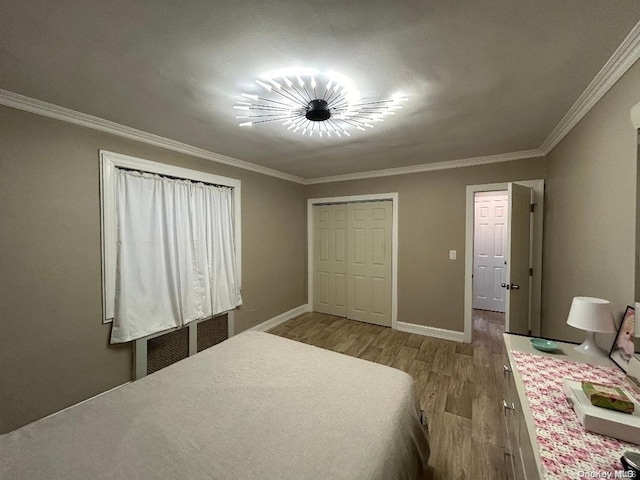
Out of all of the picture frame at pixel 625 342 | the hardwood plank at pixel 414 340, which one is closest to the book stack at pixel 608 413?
the picture frame at pixel 625 342

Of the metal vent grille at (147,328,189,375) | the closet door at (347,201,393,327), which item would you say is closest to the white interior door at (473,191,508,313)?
the closet door at (347,201,393,327)

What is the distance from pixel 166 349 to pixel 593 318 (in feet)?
11.2

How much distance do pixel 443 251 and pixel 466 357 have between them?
51.8 inches

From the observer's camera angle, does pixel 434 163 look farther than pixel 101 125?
Yes

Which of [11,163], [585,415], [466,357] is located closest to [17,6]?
[11,163]

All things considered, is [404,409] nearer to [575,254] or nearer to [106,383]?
[575,254]

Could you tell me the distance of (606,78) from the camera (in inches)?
56.5

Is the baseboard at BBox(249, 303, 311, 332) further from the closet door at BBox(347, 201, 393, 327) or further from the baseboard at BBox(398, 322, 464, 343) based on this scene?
the baseboard at BBox(398, 322, 464, 343)

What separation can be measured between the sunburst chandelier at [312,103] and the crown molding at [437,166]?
1.61 meters

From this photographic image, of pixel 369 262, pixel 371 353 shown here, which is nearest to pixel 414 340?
pixel 371 353

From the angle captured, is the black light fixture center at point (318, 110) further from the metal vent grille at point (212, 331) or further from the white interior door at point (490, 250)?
the white interior door at point (490, 250)

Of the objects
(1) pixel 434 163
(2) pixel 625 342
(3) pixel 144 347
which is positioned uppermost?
(1) pixel 434 163

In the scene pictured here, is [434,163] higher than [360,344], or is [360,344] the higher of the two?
[434,163]

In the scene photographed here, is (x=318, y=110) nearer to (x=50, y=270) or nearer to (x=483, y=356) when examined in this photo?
(x=50, y=270)
